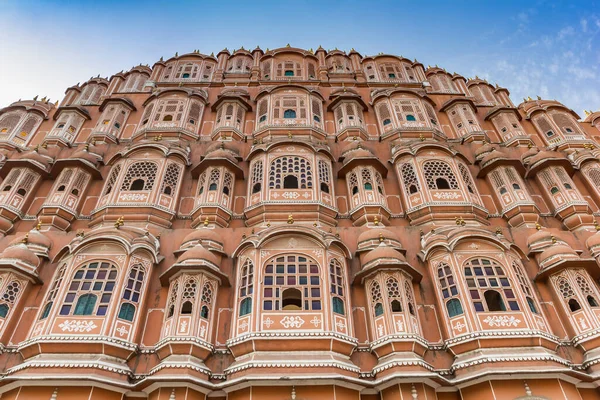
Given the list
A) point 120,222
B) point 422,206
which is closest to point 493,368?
point 422,206

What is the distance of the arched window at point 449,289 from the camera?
13.8 m

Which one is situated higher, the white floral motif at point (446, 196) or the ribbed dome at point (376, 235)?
the white floral motif at point (446, 196)

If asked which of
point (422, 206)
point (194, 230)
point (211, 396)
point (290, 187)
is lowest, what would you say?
point (211, 396)

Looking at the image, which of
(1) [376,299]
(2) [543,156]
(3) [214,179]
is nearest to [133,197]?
(3) [214,179]

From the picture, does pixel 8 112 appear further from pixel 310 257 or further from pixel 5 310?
pixel 310 257

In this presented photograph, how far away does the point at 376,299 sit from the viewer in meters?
14.1

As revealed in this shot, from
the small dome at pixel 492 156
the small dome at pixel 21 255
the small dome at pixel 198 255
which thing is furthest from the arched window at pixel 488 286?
the small dome at pixel 21 255

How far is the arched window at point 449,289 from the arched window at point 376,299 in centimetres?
206

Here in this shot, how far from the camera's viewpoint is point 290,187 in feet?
62.4

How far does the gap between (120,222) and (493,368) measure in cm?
1262

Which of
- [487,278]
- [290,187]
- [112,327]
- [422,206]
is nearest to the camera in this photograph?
[112,327]

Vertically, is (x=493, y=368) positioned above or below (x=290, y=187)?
below

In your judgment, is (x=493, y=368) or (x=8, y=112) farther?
(x=8, y=112)

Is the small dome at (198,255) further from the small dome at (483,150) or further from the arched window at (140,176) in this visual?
the small dome at (483,150)
